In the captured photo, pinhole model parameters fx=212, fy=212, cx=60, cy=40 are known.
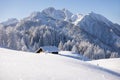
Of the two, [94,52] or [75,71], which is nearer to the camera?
[75,71]

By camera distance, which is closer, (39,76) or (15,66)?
(39,76)

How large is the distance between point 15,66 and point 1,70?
1.32 meters

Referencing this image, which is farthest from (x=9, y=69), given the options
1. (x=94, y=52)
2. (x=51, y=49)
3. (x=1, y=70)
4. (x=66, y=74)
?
(x=94, y=52)

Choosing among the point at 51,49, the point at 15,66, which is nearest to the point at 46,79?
the point at 15,66

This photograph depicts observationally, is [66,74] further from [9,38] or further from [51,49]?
[9,38]

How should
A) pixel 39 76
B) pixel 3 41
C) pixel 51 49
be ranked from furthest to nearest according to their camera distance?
pixel 3 41 < pixel 51 49 < pixel 39 76

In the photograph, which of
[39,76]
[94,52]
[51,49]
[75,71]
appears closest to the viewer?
[39,76]

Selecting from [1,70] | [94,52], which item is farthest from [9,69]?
[94,52]

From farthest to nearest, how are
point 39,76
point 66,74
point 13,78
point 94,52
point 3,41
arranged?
1. point 94,52
2. point 3,41
3. point 66,74
4. point 39,76
5. point 13,78

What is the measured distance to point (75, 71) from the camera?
1559 cm

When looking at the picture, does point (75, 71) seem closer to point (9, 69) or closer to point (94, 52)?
point (9, 69)

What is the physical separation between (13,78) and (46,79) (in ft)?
6.49

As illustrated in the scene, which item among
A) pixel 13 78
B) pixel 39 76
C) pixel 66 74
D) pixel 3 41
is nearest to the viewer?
pixel 13 78

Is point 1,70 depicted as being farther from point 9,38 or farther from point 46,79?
point 9,38
